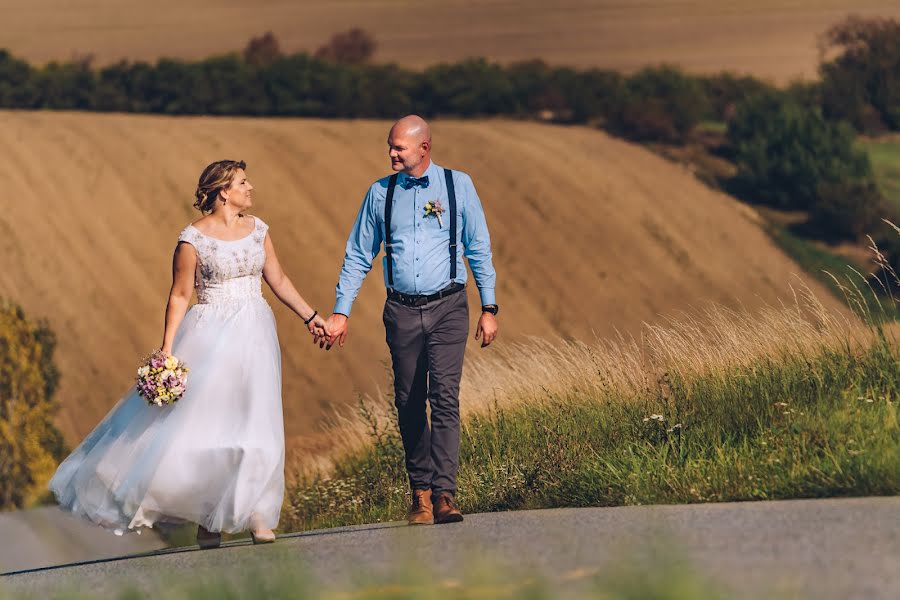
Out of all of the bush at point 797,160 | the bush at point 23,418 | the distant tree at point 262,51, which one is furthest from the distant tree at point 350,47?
the bush at point 23,418

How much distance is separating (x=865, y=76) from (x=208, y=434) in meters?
54.2

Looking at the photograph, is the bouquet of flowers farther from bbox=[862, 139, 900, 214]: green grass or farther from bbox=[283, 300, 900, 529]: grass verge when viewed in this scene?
bbox=[862, 139, 900, 214]: green grass

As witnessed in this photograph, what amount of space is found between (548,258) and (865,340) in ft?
101

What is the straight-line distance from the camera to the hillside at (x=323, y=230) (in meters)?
32.8

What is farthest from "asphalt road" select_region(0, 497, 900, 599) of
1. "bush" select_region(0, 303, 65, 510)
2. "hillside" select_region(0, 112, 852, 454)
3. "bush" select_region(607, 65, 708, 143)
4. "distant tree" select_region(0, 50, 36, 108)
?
"bush" select_region(607, 65, 708, 143)

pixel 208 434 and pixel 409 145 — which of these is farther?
pixel 409 145

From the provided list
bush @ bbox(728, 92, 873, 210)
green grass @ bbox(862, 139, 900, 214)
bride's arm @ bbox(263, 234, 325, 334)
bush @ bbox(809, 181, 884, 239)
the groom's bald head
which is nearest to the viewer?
the groom's bald head

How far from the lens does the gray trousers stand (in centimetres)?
937

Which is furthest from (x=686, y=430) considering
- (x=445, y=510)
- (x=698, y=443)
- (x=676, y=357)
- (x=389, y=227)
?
(x=389, y=227)

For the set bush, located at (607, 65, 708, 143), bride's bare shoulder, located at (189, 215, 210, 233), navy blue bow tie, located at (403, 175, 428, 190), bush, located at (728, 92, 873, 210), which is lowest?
bush, located at (728, 92, 873, 210)

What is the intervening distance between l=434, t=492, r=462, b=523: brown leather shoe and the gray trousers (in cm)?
5

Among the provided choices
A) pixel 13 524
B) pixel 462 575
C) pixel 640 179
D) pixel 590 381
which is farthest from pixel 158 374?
pixel 640 179

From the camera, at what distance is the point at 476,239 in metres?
9.64

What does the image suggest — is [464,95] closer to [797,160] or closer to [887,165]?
[797,160]
